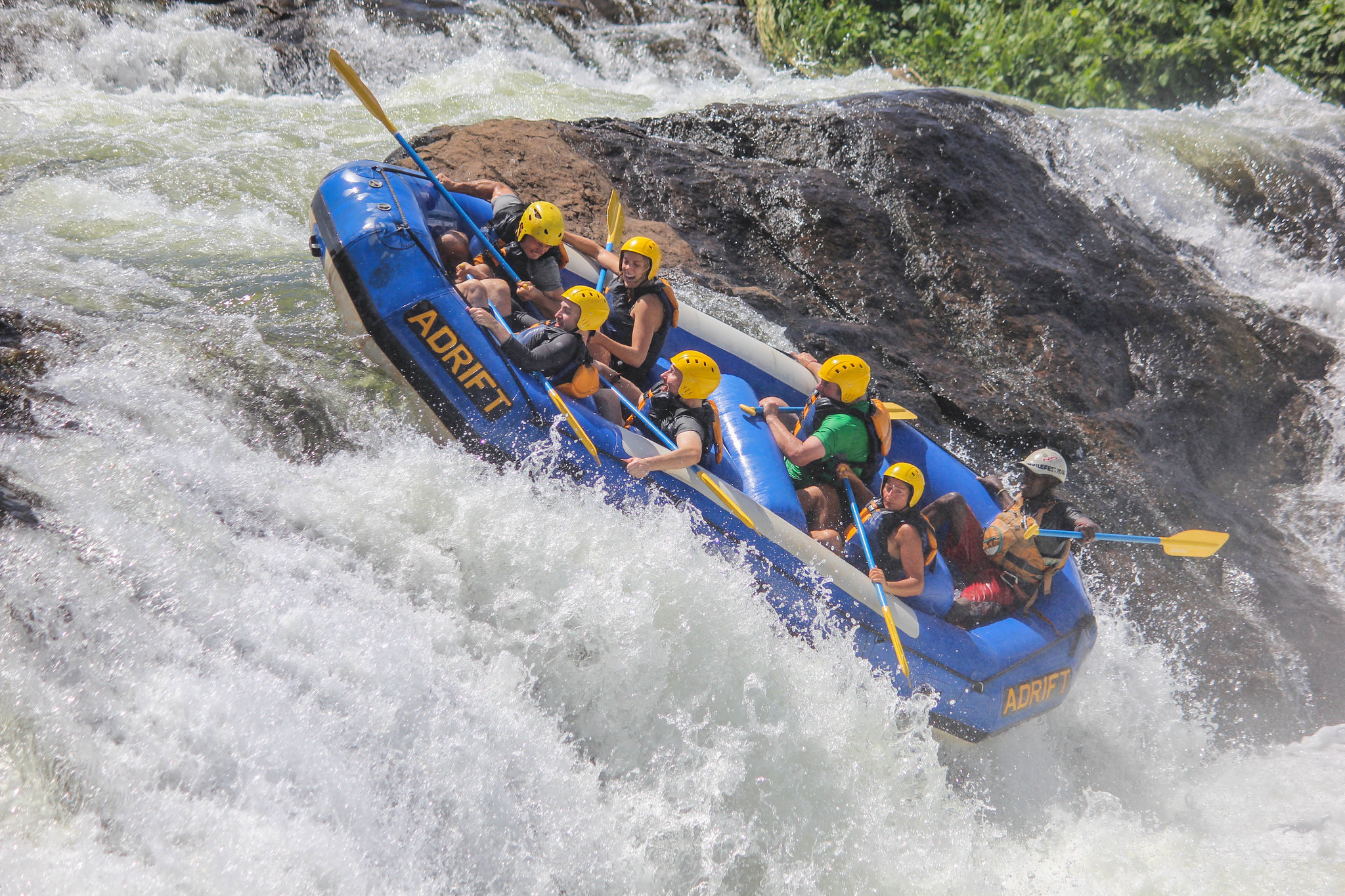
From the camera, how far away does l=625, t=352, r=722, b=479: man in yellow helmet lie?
13.1 feet

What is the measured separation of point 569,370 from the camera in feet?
12.8

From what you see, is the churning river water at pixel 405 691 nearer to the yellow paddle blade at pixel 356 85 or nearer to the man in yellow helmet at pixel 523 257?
the man in yellow helmet at pixel 523 257

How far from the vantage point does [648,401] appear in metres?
4.24

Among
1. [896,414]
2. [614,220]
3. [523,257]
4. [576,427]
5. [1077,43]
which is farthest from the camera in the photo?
[1077,43]

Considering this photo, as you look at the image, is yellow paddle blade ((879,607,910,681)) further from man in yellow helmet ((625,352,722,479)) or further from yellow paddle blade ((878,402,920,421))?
yellow paddle blade ((878,402,920,421))

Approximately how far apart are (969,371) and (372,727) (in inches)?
199

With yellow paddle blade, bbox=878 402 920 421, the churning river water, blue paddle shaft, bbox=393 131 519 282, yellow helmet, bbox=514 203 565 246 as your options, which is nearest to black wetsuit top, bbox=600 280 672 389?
yellow helmet, bbox=514 203 565 246

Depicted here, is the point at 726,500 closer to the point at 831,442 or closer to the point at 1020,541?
the point at 831,442

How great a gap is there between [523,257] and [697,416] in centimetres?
138

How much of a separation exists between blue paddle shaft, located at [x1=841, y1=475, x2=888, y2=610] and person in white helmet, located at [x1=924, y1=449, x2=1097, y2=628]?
1.46 ft

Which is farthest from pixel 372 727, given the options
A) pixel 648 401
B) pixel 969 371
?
pixel 969 371

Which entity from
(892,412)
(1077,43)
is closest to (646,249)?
(892,412)

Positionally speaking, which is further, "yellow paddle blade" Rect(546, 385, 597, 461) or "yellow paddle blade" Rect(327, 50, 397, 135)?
"yellow paddle blade" Rect(327, 50, 397, 135)

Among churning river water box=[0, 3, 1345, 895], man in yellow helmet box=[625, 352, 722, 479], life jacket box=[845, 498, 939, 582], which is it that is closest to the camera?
churning river water box=[0, 3, 1345, 895]
